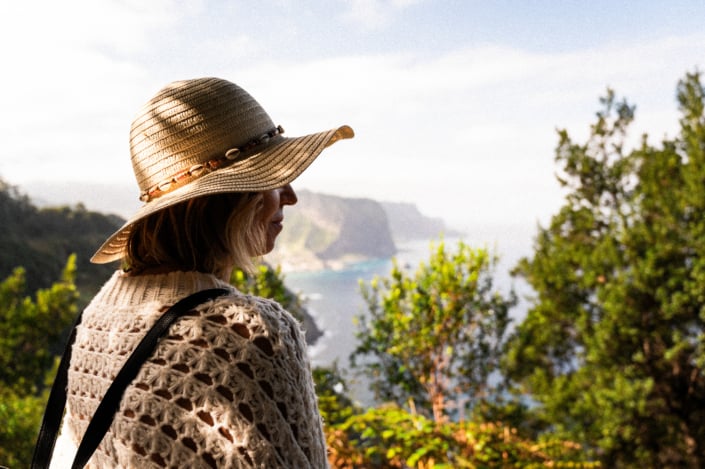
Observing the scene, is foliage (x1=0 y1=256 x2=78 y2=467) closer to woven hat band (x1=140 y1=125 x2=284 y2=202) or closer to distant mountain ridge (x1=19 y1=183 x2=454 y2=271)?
distant mountain ridge (x1=19 y1=183 x2=454 y2=271)

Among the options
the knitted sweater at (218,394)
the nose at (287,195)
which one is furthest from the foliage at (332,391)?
the knitted sweater at (218,394)

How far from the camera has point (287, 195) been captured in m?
0.86

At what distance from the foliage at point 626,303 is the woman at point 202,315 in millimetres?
4908

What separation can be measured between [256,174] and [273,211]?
0.08 m

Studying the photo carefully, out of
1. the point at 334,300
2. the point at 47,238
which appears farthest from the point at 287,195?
the point at 47,238

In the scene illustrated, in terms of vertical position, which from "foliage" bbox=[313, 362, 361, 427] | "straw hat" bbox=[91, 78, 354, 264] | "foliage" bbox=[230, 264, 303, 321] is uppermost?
"straw hat" bbox=[91, 78, 354, 264]

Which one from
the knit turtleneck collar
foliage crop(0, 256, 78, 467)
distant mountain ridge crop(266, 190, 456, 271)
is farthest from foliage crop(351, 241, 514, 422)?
distant mountain ridge crop(266, 190, 456, 271)

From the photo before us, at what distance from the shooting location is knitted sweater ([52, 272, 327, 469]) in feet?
2.05

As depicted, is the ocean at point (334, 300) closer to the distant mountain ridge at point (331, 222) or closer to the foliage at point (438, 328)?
the distant mountain ridge at point (331, 222)

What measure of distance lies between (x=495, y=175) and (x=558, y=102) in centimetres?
581

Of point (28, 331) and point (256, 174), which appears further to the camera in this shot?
point (28, 331)

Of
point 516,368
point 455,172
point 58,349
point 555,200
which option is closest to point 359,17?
point 555,200

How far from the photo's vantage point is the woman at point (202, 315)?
63 cm

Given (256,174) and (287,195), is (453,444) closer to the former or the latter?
(287,195)
